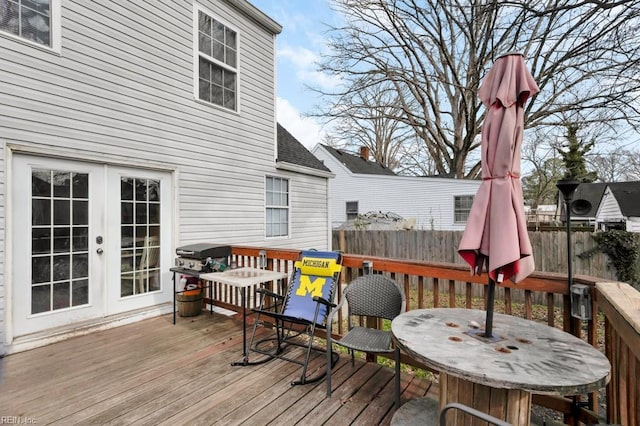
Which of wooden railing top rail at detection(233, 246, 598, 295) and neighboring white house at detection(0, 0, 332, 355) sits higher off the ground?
neighboring white house at detection(0, 0, 332, 355)

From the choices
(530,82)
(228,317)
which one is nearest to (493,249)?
(530,82)

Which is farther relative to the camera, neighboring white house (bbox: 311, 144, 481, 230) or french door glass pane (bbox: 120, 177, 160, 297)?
neighboring white house (bbox: 311, 144, 481, 230)

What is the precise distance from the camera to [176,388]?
2568mm

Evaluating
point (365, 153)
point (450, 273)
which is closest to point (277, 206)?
point (450, 273)

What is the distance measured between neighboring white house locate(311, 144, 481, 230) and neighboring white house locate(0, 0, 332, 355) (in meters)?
7.85

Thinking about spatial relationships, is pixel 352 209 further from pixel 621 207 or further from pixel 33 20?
pixel 621 207

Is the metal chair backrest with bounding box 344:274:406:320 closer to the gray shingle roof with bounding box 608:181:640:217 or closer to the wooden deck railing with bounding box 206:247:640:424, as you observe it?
the wooden deck railing with bounding box 206:247:640:424

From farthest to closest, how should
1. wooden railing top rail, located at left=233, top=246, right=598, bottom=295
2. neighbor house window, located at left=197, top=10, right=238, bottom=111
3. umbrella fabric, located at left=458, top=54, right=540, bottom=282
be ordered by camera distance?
neighbor house window, located at left=197, top=10, right=238, bottom=111 → wooden railing top rail, located at left=233, top=246, right=598, bottom=295 → umbrella fabric, located at left=458, top=54, right=540, bottom=282

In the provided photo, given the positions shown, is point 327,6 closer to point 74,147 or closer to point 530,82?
point 74,147

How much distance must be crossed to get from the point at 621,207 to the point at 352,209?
15.0m

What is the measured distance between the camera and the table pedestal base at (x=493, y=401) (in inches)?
59.4

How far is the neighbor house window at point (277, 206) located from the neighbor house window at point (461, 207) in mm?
9868

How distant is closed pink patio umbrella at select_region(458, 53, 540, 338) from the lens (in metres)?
1.63

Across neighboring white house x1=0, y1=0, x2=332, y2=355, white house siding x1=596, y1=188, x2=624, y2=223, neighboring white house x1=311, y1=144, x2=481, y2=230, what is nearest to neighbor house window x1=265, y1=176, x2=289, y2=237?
neighboring white house x1=0, y1=0, x2=332, y2=355
